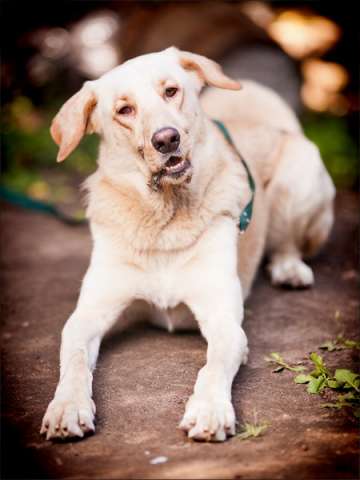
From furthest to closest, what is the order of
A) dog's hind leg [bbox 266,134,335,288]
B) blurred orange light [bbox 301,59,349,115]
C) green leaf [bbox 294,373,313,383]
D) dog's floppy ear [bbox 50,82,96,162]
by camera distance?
blurred orange light [bbox 301,59,349,115], dog's hind leg [bbox 266,134,335,288], dog's floppy ear [bbox 50,82,96,162], green leaf [bbox 294,373,313,383]

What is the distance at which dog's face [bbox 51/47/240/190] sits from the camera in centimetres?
304

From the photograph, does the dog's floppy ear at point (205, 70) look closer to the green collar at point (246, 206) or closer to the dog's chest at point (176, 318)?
the green collar at point (246, 206)

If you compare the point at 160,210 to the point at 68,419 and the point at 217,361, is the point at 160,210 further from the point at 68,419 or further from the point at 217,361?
the point at 68,419

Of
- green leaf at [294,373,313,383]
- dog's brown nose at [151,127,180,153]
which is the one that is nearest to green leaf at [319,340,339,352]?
green leaf at [294,373,313,383]

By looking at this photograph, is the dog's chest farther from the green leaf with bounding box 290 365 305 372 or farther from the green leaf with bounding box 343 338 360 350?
the green leaf with bounding box 343 338 360 350

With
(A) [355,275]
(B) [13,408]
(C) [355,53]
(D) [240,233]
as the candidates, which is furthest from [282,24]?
(B) [13,408]

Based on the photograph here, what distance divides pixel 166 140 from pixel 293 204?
160 centimetres

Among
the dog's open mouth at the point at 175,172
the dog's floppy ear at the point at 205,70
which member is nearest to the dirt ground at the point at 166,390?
the dog's open mouth at the point at 175,172

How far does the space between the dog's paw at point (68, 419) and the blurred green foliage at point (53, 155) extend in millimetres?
4285

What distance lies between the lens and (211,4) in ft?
24.7

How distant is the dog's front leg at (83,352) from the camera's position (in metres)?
2.47

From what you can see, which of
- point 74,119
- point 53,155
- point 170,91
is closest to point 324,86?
point 53,155

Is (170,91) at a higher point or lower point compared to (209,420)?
higher

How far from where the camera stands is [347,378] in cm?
279
